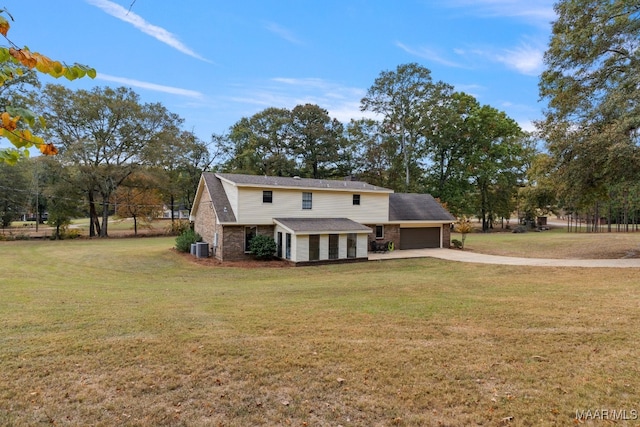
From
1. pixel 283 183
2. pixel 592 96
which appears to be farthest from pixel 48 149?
pixel 592 96

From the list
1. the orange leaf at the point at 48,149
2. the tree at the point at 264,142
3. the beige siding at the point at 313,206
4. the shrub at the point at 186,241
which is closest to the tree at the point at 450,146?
the tree at the point at 264,142

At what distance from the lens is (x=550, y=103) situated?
20.9m

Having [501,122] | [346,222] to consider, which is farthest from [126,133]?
[501,122]

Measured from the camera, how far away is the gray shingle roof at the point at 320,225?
19.9 m

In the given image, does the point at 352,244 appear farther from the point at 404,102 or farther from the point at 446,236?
the point at 404,102

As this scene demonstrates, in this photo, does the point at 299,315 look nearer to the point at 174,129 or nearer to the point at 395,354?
the point at 395,354

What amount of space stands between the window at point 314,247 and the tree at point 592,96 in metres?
14.2

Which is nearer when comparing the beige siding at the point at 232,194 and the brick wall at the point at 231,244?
the brick wall at the point at 231,244

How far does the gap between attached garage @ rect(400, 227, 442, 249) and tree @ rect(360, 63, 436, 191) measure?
1616 centimetres

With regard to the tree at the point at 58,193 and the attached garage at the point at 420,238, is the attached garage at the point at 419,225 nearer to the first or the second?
the attached garage at the point at 420,238

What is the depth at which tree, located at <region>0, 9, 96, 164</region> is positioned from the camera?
194 cm

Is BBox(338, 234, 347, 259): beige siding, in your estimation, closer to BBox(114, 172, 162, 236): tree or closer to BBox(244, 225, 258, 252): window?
BBox(244, 225, 258, 252): window

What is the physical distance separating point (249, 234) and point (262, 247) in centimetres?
146

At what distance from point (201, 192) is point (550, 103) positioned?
22699mm
